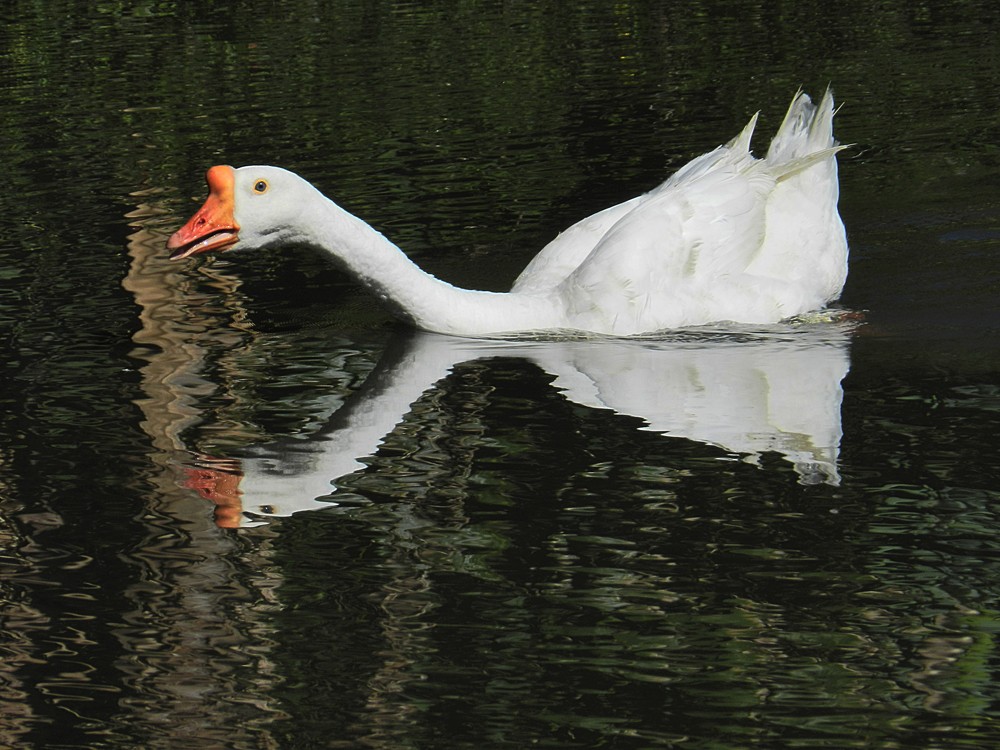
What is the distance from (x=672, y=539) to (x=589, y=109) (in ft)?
32.8

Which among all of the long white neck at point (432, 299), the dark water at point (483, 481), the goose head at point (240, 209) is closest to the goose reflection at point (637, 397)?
the dark water at point (483, 481)

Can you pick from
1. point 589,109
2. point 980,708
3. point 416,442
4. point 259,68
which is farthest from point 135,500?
point 259,68

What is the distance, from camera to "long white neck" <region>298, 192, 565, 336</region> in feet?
27.8

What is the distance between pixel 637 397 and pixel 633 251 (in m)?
1.24

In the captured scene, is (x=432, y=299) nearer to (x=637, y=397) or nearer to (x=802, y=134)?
(x=637, y=397)

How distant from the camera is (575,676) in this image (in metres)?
Answer: 4.96

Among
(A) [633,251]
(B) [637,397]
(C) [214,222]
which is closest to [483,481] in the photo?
(B) [637,397]

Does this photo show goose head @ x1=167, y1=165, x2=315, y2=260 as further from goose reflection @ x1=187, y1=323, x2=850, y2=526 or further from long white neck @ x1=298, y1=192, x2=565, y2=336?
goose reflection @ x1=187, y1=323, x2=850, y2=526

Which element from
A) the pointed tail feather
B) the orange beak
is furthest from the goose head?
the pointed tail feather

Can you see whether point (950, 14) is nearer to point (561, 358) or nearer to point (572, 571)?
point (561, 358)

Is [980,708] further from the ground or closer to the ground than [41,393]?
closer to the ground

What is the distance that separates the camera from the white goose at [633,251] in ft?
26.6

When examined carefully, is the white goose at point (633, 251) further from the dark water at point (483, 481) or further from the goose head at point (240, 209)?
the dark water at point (483, 481)

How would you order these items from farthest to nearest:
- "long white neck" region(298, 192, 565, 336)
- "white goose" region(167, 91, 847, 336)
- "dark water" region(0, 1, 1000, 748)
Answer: "long white neck" region(298, 192, 565, 336), "white goose" region(167, 91, 847, 336), "dark water" region(0, 1, 1000, 748)
